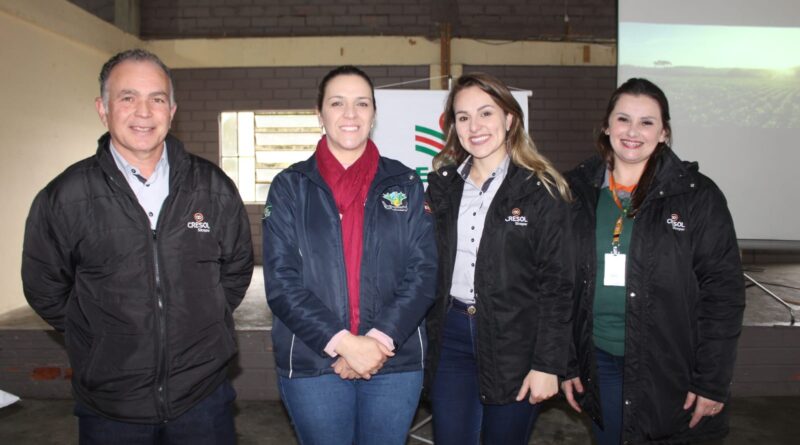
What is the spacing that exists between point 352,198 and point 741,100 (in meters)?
3.55

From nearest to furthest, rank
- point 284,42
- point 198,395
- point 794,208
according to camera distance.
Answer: point 198,395 → point 794,208 → point 284,42

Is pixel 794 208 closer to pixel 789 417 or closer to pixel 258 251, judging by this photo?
pixel 789 417

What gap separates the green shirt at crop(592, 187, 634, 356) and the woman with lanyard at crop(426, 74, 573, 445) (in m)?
0.15

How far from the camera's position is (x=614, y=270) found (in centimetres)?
183

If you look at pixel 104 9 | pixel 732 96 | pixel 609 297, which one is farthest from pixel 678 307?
pixel 104 9

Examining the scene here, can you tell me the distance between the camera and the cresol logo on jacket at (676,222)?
5.80ft

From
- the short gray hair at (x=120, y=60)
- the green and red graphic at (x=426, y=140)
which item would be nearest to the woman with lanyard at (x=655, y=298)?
the short gray hair at (x=120, y=60)

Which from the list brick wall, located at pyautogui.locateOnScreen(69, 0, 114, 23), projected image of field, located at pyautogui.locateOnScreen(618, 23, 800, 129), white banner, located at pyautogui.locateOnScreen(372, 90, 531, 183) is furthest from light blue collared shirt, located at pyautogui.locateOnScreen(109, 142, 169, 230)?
brick wall, located at pyautogui.locateOnScreen(69, 0, 114, 23)

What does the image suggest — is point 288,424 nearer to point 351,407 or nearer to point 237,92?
point 351,407

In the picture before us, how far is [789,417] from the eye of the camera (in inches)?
134

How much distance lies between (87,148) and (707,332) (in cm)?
579

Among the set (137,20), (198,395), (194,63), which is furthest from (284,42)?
(198,395)

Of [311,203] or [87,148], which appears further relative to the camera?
[87,148]

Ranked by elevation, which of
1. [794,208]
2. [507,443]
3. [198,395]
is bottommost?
[507,443]
